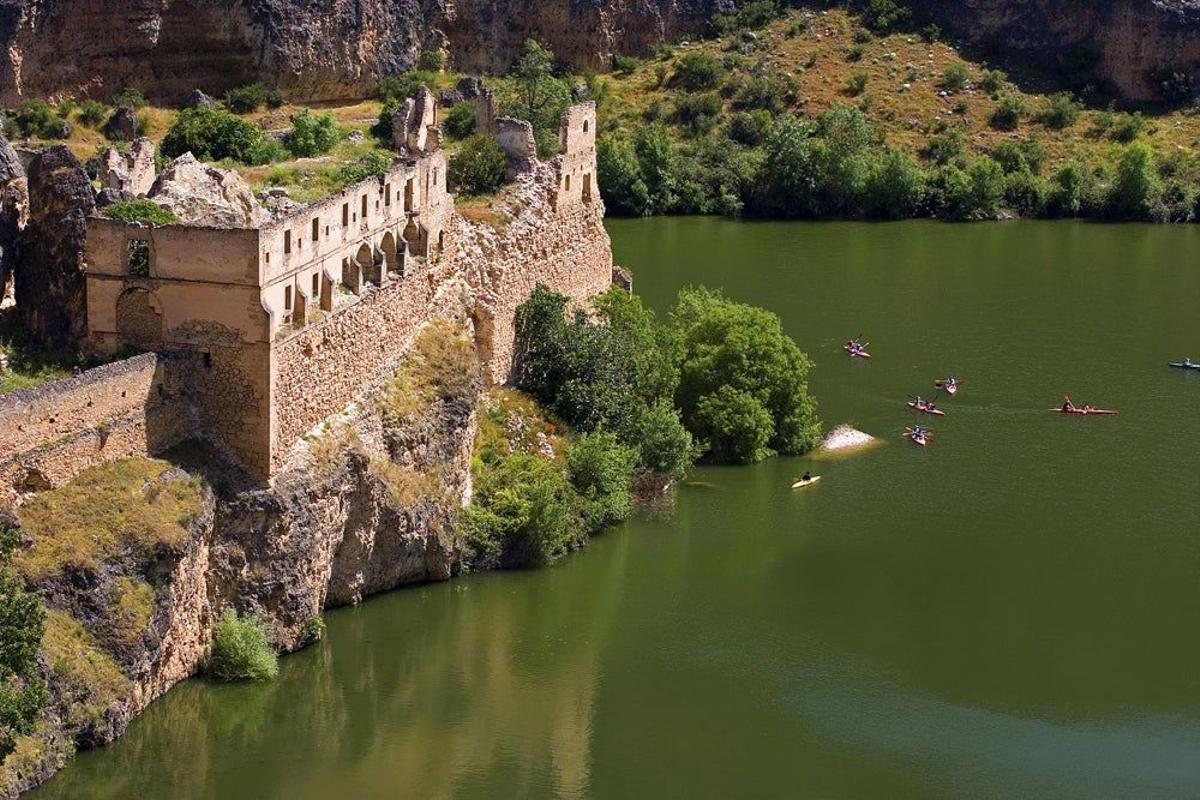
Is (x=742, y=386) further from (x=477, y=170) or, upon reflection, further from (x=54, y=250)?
(x=54, y=250)

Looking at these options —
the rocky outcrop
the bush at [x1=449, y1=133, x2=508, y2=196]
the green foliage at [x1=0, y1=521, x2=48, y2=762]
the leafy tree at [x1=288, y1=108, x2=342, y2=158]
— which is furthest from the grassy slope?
the green foliage at [x1=0, y1=521, x2=48, y2=762]

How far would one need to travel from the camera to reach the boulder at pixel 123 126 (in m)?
75.4

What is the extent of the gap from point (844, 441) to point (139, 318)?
22657 mm

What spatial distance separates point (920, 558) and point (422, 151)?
15.8 m

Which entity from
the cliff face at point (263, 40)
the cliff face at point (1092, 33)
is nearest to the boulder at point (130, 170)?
the cliff face at point (263, 40)

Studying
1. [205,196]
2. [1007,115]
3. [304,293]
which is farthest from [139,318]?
[1007,115]

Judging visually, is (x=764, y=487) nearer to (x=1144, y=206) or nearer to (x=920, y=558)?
(x=920, y=558)

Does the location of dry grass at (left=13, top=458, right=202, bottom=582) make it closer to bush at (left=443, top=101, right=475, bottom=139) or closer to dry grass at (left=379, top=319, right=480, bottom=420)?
dry grass at (left=379, top=319, right=480, bottom=420)

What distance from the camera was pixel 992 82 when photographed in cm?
10794

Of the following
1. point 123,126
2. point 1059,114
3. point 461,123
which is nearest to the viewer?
point 461,123

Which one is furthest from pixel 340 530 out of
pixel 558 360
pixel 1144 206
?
pixel 1144 206

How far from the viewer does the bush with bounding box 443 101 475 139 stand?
66375mm

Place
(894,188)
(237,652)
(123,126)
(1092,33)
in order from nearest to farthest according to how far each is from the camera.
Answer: (237,652), (123,126), (894,188), (1092,33)

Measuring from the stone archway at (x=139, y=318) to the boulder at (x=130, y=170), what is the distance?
5.30 metres
